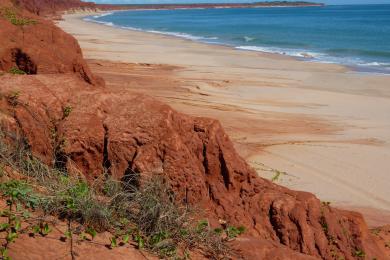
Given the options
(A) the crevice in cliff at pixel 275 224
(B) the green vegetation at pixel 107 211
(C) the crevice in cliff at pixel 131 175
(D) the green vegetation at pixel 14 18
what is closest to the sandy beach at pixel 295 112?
(A) the crevice in cliff at pixel 275 224

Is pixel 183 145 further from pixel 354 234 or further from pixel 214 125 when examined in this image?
pixel 354 234

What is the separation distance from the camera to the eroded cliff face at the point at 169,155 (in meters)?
5.57

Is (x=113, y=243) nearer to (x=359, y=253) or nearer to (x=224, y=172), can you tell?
(x=224, y=172)

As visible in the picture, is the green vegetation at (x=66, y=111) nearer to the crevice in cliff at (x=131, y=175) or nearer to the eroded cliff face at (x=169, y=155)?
the eroded cliff face at (x=169, y=155)

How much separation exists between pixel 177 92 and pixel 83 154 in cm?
1176

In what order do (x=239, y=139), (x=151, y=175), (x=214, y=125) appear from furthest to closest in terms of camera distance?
(x=239, y=139) → (x=214, y=125) → (x=151, y=175)

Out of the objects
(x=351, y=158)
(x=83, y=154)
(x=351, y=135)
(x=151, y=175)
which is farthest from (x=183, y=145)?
(x=351, y=135)

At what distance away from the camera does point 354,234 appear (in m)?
6.75

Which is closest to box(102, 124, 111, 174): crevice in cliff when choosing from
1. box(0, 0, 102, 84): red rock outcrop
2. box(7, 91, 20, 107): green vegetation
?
box(7, 91, 20, 107): green vegetation

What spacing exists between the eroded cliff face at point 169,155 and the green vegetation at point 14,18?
292 centimetres

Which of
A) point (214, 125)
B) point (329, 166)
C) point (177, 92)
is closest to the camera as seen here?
point (214, 125)

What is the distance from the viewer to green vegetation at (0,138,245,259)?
14.7 ft

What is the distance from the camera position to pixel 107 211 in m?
4.67

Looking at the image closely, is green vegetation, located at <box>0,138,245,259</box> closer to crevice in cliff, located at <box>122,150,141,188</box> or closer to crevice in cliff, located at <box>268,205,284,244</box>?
crevice in cliff, located at <box>122,150,141,188</box>
